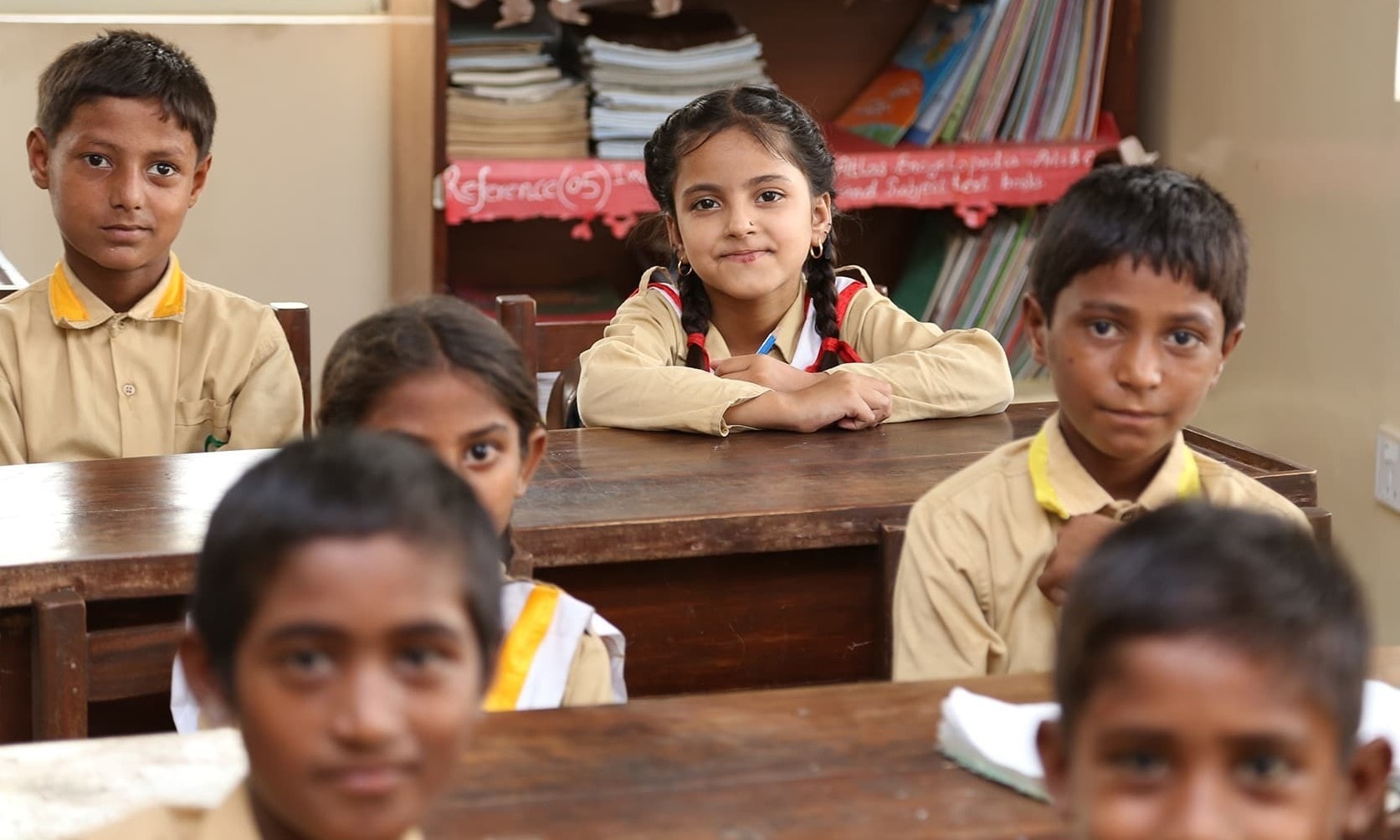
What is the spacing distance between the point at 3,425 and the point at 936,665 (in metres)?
1.39

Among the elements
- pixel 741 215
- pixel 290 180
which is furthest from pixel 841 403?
pixel 290 180

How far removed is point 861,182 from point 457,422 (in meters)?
2.24

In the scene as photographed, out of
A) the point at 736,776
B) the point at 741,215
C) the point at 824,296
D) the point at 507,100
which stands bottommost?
the point at 736,776

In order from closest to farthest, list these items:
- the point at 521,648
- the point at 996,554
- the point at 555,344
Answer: the point at 521,648
the point at 996,554
the point at 555,344

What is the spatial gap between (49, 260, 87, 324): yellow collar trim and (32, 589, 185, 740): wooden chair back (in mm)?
911

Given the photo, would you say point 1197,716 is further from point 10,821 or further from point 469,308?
point 469,308

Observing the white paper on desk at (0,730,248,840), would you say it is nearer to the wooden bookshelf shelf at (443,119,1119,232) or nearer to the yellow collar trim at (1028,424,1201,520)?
the yellow collar trim at (1028,424,1201,520)

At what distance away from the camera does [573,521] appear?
5.88 ft

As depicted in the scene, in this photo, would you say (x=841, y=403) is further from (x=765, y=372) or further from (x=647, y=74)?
(x=647, y=74)

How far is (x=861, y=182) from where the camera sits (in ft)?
11.9

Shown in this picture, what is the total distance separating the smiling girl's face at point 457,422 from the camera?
1.50 meters

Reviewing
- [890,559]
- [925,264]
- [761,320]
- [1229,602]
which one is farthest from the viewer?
[925,264]

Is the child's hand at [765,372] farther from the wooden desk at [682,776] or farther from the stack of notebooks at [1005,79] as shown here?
the stack of notebooks at [1005,79]

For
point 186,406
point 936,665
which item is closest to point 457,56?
point 186,406
